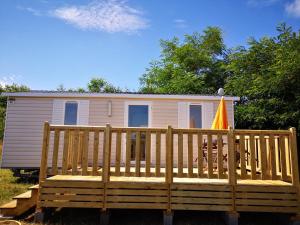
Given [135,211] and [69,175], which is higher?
[69,175]

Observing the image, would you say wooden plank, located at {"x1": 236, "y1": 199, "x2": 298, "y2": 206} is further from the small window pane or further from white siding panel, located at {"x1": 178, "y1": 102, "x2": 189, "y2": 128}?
the small window pane

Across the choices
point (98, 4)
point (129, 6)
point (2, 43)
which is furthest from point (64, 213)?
point (2, 43)

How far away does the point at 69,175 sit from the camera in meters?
4.71

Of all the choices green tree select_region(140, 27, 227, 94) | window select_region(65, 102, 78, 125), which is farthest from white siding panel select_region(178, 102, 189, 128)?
green tree select_region(140, 27, 227, 94)

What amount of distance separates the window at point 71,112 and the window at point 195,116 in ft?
12.8

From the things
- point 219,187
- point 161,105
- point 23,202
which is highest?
point 161,105

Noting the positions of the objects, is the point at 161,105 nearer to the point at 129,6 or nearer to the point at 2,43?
the point at 129,6

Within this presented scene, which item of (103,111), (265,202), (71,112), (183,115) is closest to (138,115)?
(103,111)

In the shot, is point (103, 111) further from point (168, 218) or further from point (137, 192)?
point (168, 218)

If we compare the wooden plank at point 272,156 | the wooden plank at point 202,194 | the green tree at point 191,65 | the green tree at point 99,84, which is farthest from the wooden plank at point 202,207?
the green tree at point 99,84

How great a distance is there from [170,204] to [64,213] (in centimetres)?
216

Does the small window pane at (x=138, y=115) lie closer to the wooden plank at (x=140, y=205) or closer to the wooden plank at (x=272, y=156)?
the wooden plank at (x=140, y=205)

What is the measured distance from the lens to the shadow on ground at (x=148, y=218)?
14.7ft

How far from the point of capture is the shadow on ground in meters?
4.49
